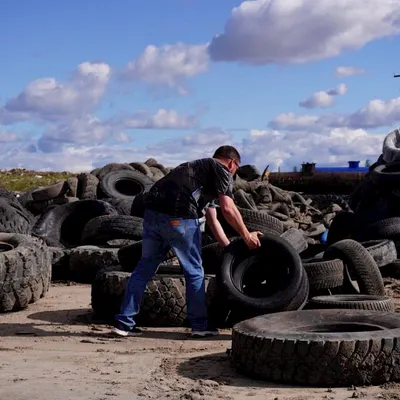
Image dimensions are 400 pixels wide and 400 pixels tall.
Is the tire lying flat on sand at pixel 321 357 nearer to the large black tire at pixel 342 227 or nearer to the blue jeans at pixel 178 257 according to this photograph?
the blue jeans at pixel 178 257

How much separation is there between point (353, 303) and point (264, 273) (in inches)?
37.0

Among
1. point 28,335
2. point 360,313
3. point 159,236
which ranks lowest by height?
point 28,335

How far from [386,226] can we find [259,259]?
4.97 metres

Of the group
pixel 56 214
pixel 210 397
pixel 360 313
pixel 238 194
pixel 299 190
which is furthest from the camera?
pixel 299 190

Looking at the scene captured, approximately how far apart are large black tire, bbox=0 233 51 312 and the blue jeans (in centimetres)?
188

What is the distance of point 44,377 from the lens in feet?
17.7

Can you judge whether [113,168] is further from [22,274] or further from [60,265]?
[22,274]

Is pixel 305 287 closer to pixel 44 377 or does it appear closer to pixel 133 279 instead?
pixel 133 279

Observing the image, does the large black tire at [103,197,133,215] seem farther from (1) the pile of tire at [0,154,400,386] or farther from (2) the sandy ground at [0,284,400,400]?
(2) the sandy ground at [0,284,400,400]

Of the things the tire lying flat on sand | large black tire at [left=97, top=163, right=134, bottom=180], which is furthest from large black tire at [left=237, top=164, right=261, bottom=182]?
the tire lying flat on sand

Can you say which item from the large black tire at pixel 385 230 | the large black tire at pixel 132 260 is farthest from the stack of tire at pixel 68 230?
the large black tire at pixel 385 230

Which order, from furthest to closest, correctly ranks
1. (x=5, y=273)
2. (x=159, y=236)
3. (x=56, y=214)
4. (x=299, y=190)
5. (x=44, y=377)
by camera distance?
(x=299, y=190) < (x=56, y=214) < (x=5, y=273) < (x=159, y=236) < (x=44, y=377)

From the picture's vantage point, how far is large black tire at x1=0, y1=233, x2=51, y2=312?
8539mm

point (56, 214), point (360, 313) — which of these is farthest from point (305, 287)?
point (56, 214)
